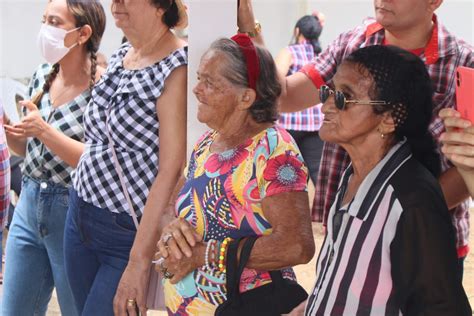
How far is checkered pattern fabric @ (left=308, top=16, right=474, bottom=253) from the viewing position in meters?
2.79

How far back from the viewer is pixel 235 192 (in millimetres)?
2547

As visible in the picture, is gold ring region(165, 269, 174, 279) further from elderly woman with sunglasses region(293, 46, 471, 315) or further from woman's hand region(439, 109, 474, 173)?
woman's hand region(439, 109, 474, 173)

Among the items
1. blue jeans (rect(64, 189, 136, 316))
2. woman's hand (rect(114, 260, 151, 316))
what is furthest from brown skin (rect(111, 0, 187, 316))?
blue jeans (rect(64, 189, 136, 316))

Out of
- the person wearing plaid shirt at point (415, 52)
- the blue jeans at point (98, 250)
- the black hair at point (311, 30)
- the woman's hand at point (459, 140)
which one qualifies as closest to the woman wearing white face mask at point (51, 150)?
the blue jeans at point (98, 250)

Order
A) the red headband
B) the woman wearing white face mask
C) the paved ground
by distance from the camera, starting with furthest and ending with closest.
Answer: the paved ground < the woman wearing white face mask < the red headband

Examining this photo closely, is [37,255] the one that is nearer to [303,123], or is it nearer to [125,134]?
[125,134]

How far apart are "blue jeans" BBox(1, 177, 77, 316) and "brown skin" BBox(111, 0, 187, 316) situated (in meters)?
0.79

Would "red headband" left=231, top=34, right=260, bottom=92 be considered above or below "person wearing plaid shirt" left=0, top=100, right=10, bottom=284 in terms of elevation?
above

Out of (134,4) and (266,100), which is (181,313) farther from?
(134,4)

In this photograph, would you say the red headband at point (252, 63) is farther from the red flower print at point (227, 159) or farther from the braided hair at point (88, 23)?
the braided hair at point (88, 23)

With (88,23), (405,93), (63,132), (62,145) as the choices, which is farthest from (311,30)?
(405,93)

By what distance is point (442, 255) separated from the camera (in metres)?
2.12

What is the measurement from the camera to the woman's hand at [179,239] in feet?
8.50

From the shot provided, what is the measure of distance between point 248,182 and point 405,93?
0.53 metres
